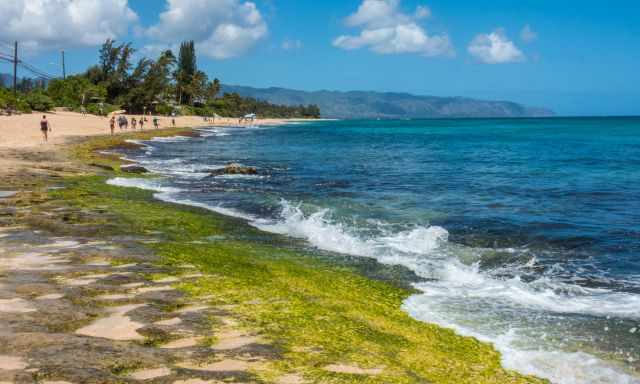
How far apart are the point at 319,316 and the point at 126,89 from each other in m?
119

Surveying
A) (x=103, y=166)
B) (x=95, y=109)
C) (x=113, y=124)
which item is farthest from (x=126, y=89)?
(x=103, y=166)

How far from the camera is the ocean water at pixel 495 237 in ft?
23.8

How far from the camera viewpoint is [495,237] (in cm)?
1457

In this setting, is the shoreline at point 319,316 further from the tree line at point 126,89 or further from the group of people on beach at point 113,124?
the tree line at point 126,89

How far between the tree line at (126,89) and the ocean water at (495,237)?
53268 millimetres

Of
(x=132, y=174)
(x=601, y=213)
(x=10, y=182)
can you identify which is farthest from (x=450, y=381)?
(x=132, y=174)

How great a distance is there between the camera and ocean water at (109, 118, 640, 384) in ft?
23.8

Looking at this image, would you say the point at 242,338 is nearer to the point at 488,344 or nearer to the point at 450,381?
the point at 450,381

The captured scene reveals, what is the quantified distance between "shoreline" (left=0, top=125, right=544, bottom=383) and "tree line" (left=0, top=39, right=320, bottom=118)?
60826 mm

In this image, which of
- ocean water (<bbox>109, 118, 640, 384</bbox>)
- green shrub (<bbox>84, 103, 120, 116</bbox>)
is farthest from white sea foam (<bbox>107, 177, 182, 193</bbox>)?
green shrub (<bbox>84, 103, 120, 116</bbox>)

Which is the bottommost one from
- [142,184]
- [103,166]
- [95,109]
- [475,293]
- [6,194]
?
[475,293]

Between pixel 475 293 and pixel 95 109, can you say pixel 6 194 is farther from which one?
pixel 95 109

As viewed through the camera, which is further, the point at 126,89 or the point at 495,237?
the point at 126,89

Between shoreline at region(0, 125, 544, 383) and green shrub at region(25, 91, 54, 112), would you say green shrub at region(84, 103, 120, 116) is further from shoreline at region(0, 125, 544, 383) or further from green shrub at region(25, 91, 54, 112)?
shoreline at region(0, 125, 544, 383)
